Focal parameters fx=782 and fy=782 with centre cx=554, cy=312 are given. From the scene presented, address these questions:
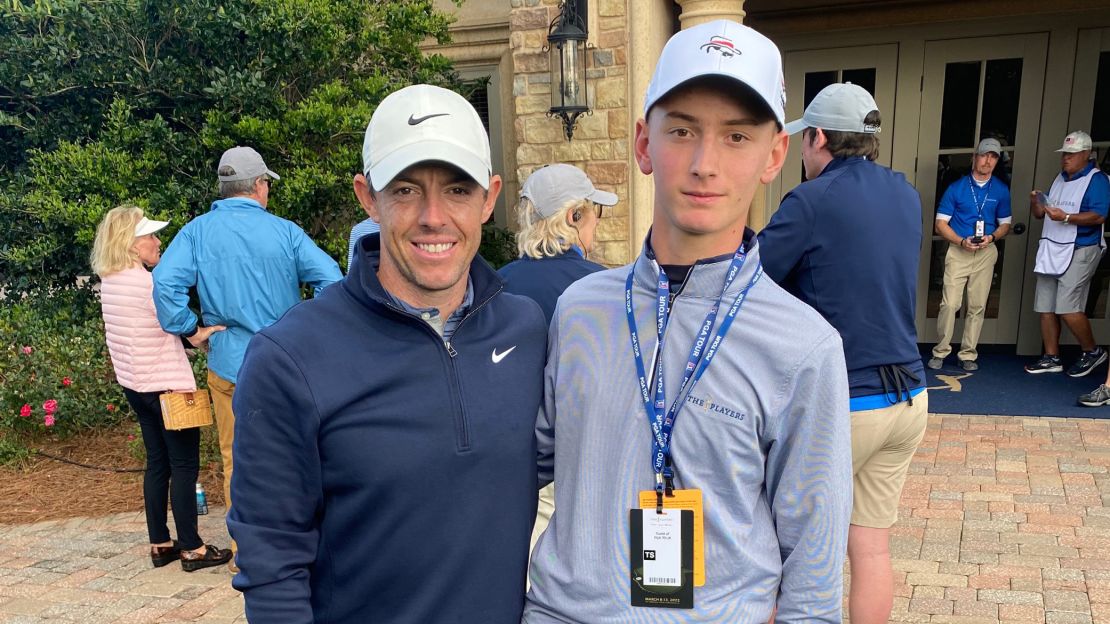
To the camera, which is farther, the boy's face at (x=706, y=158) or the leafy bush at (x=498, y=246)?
the leafy bush at (x=498, y=246)

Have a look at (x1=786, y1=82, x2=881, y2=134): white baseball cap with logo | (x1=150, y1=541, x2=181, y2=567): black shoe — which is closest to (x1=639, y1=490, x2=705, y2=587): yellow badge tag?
(x1=786, y1=82, x2=881, y2=134): white baseball cap with logo

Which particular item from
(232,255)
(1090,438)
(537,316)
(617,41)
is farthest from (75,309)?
(1090,438)

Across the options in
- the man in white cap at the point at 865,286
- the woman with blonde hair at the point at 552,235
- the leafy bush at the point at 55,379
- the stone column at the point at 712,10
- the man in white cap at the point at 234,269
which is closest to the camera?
the man in white cap at the point at 865,286

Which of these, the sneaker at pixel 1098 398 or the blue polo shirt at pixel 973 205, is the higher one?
the blue polo shirt at pixel 973 205

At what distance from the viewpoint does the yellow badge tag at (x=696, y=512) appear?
4.58ft

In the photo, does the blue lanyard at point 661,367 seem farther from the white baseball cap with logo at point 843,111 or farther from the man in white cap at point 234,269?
the man in white cap at point 234,269

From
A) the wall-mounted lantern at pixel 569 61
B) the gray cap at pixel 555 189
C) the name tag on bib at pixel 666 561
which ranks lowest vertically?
the name tag on bib at pixel 666 561

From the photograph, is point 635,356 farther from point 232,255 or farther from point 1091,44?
point 1091,44

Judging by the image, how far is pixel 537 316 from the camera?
1743 mm

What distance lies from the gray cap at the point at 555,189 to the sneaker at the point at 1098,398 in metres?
5.12

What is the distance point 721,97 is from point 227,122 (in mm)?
5577

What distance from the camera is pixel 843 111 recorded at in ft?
9.17

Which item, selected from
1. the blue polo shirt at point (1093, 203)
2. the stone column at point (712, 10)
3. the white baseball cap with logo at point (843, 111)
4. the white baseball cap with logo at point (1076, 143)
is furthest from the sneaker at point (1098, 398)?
the white baseball cap with logo at point (843, 111)

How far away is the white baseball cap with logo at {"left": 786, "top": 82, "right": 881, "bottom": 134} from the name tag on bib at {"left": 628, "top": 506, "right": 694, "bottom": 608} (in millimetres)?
1826
